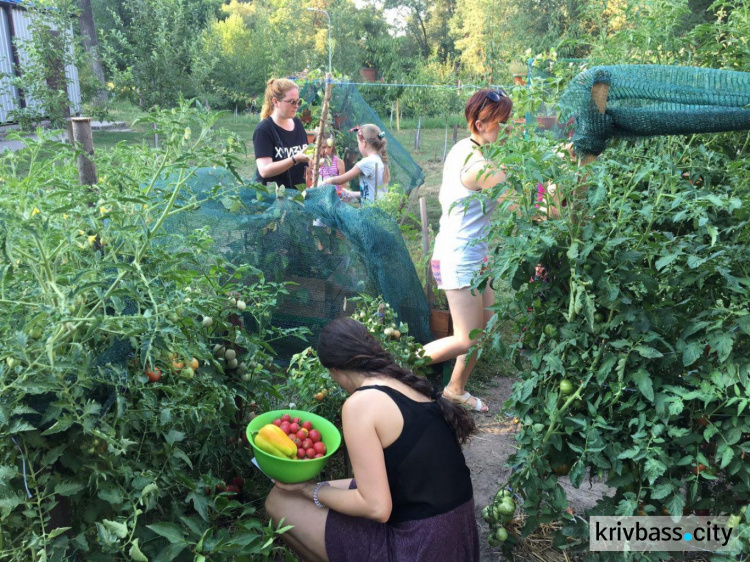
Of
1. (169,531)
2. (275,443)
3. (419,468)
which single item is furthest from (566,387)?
(169,531)

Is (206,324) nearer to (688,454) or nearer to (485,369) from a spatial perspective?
(688,454)

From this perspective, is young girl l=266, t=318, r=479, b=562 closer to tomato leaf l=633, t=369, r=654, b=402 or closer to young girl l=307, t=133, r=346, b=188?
tomato leaf l=633, t=369, r=654, b=402

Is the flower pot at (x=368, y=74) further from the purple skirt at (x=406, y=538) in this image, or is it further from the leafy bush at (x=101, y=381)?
the purple skirt at (x=406, y=538)

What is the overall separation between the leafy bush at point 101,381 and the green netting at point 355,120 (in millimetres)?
4958

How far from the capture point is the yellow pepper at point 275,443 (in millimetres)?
2326

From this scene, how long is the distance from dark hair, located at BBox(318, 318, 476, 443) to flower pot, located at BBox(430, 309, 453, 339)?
71.5 inches

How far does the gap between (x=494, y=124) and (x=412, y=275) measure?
3.45ft

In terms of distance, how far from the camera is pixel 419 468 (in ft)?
7.16

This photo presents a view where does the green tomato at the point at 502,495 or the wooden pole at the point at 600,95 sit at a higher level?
the wooden pole at the point at 600,95

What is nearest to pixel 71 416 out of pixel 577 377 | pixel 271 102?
pixel 577 377

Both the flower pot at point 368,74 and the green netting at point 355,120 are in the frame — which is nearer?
the green netting at point 355,120

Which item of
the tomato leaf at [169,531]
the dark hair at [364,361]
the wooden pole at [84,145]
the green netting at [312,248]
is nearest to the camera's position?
the tomato leaf at [169,531]

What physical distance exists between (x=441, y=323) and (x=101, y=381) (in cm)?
270

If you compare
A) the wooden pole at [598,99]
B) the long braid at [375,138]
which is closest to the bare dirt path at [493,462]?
the wooden pole at [598,99]
